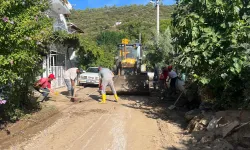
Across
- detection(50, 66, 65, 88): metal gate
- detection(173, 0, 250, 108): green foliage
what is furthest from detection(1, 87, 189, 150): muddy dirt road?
detection(50, 66, 65, 88): metal gate

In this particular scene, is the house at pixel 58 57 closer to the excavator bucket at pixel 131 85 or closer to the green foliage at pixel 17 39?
the excavator bucket at pixel 131 85

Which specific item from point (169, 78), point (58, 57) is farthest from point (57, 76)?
point (169, 78)

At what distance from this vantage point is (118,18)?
3497 inches

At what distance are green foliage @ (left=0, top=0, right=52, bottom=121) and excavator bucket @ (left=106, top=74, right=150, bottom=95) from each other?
7.21 metres

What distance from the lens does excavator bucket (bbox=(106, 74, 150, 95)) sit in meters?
15.8

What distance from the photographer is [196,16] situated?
8.91m

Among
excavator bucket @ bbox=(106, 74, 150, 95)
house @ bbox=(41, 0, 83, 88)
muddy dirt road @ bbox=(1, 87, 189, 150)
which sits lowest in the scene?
muddy dirt road @ bbox=(1, 87, 189, 150)

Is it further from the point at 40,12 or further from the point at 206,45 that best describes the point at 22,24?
the point at 206,45

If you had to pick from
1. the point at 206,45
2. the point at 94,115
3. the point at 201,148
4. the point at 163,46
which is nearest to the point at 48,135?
the point at 94,115

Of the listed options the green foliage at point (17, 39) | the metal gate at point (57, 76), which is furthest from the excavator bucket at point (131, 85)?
the green foliage at point (17, 39)

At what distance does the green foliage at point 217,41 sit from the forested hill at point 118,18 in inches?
2304

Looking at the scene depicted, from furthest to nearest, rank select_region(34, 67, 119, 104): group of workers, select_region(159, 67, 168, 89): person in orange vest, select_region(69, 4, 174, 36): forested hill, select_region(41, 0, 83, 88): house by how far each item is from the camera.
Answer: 1. select_region(69, 4, 174, 36): forested hill
2. select_region(41, 0, 83, 88): house
3. select_region(159, 67, 168, 89): person in orange vest
4. select_region(34, 67, 119, 104): group of workers

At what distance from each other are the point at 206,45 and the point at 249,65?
1529 mm

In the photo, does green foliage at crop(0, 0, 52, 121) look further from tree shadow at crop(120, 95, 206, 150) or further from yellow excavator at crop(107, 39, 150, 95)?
yellow excavator at crop(107, 39, 150, 95)
